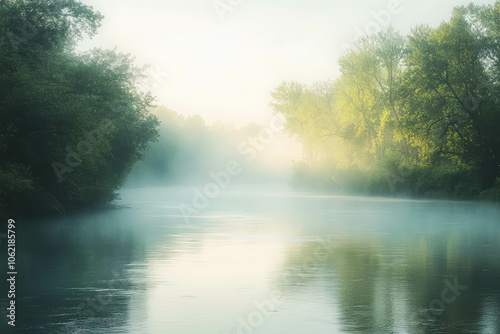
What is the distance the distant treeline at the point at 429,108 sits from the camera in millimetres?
59469

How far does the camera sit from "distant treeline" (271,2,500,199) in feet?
195

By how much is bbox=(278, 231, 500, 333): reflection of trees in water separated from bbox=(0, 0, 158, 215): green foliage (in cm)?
1409

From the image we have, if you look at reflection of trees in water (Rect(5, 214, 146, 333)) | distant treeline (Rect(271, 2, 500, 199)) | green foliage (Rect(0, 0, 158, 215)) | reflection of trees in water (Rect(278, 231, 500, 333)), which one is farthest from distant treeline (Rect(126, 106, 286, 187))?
reflection of trees in water (Rect(278, 231, 500, 333))

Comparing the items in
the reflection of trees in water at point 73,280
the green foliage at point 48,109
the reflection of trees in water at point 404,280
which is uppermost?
the green foliage at point 48,109

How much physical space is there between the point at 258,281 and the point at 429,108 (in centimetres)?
4739

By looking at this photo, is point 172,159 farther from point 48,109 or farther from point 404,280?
point 404,280

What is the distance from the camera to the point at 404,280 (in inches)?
598

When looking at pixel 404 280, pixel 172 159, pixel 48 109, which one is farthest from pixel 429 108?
pixel 172 159

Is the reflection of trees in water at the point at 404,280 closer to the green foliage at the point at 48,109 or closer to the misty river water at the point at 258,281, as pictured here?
the misty river water at the point at 258,281

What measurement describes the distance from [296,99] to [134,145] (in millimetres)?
54381

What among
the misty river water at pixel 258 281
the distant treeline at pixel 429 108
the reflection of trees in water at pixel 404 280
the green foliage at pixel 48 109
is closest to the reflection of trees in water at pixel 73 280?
the misty river water at pixel 258 281

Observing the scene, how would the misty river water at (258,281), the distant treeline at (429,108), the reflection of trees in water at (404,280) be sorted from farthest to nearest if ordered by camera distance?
the distant treeline at (429,108) < the reflection of trees in water at (404,280) < the misty river water at (258,281)

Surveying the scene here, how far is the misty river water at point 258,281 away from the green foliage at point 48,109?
4.31m

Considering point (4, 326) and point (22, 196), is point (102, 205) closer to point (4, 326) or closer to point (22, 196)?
point (22, 196)
